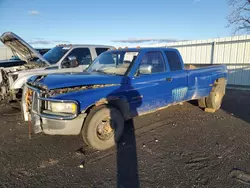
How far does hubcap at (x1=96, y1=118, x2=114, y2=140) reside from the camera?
13.1 feet

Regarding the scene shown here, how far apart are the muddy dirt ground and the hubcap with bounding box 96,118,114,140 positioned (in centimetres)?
33

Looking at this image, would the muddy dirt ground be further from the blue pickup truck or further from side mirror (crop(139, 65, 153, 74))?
side mirror (crop(139, 65, 153, 74))

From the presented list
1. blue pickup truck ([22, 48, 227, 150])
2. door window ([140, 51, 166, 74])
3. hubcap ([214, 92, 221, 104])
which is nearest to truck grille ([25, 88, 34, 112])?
blue pickup truck ([22, 48, 227, 150])

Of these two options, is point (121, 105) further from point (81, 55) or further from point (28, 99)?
point (81, 55)

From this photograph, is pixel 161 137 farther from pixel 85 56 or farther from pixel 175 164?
pixel 85 56

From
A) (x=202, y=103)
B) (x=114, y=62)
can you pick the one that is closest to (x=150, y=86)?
(x=114, y=62)

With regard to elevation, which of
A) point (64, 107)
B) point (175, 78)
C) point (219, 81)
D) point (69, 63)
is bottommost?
point (64, 107)

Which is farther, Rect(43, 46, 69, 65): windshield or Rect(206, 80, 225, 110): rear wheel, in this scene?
Rect(43, 46, 69, 65): windshield

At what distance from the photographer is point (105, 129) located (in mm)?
4082

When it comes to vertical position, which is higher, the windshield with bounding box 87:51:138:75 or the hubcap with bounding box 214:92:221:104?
the windshield with bounding box 87:51:138:75

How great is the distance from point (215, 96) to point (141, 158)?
13.5 ft

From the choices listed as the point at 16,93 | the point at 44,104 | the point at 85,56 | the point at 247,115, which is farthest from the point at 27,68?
the point at 247,115

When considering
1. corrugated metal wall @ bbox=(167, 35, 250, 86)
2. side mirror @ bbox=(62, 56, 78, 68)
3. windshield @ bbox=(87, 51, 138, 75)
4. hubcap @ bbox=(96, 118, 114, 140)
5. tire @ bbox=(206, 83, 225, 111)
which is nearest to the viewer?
hubcap @ bbox=(96, 118, 114, 140)

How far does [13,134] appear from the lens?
4957 millimetres
